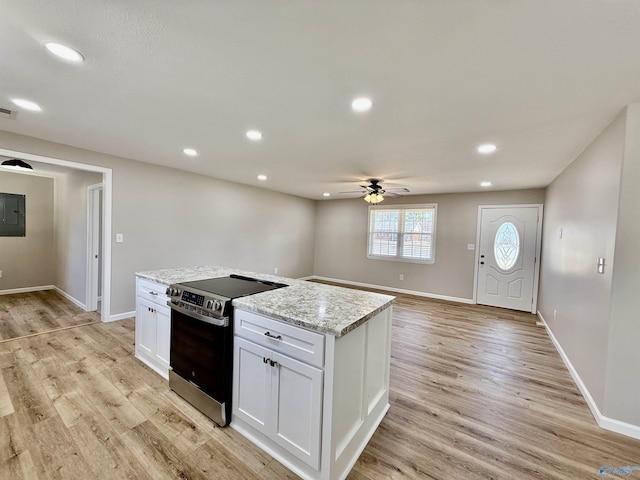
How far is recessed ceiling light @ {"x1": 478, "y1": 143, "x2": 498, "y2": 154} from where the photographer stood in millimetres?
2791

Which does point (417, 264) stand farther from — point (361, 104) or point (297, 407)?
point (297, 407)

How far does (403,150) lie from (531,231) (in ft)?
12.3

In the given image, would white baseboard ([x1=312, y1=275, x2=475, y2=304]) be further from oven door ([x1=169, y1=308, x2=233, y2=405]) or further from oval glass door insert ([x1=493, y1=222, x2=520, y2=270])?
oven door ([x1=169, y1=308, x2=233, y2=405])

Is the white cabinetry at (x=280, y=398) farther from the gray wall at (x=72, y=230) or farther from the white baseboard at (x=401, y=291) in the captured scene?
the white baseboard at (x=401, y=291)

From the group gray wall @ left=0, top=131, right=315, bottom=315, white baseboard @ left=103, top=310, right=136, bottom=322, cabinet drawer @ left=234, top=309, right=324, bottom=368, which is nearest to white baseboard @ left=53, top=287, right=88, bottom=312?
white baseboard @ left=103, top=310, right=136, bottom=322

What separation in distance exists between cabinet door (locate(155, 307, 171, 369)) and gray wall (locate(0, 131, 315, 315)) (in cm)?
195

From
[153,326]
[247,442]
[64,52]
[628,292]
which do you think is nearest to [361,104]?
[64,52]

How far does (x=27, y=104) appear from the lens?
7.30ft

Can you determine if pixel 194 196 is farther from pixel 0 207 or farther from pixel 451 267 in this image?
pixel 451 267

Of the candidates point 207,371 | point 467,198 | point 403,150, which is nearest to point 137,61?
point 207,371

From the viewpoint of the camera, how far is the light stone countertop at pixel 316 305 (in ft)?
4.85

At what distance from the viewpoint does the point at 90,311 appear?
14.1 feet

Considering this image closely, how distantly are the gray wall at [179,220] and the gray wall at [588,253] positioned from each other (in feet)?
14.2

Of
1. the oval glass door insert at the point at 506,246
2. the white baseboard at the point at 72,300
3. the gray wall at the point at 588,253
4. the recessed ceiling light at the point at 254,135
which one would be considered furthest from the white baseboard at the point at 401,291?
the recessed ceiling light at the point at 254,135
